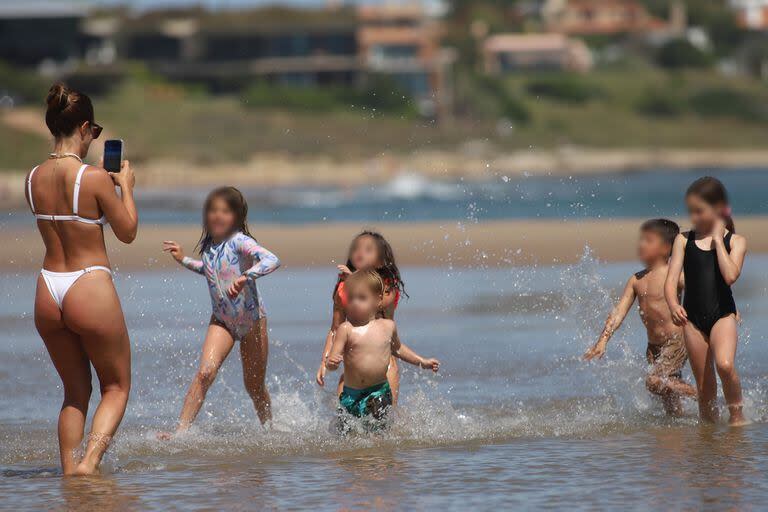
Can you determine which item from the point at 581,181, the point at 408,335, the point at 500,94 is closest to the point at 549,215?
the point at 408,335

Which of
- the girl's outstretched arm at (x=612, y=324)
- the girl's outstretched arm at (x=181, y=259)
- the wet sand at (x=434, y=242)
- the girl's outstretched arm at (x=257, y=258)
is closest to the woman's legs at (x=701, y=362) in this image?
the girl's outstretched arm at (x=612, y=324)

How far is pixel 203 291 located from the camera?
16266mm

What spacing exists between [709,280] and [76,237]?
11.4 ft

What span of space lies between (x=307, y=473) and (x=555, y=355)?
4450mm

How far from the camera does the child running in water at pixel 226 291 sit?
728cm

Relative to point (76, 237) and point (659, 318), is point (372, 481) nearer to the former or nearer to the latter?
point (76, 237)

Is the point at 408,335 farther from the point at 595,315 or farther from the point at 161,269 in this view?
the point at 161,269

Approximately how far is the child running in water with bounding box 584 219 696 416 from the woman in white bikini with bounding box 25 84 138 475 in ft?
9.99

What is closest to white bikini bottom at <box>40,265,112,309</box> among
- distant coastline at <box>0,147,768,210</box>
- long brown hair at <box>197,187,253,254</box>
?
long brown hair at <box>197,187,253,254</box>

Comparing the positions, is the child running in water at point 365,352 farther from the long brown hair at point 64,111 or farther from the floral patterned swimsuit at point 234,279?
Answer: the long brown hair at point 64,111

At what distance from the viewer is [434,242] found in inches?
892

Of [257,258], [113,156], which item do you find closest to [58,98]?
[113,156]

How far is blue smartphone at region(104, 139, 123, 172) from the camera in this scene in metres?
6.17

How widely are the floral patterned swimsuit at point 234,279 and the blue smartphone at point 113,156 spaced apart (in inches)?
48.3
